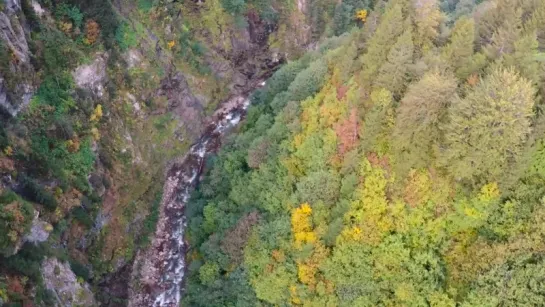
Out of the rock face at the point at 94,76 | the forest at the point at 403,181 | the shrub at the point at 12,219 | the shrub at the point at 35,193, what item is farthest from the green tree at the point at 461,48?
the rock face at the point at 94,76

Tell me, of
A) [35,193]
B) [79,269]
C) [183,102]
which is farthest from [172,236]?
[183,102]

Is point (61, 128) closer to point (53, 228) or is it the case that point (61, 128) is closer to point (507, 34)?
point (53, 228)

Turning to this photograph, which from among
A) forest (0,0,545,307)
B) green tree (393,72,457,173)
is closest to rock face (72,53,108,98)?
forest (0,0,545,307)

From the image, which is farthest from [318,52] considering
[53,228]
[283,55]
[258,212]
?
[53,228]

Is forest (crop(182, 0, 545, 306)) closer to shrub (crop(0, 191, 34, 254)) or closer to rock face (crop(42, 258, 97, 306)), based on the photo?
rock face (crop(42, 258, 97, 306))

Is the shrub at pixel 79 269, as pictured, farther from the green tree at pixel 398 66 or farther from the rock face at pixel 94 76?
the green tree at pixel 398 66
